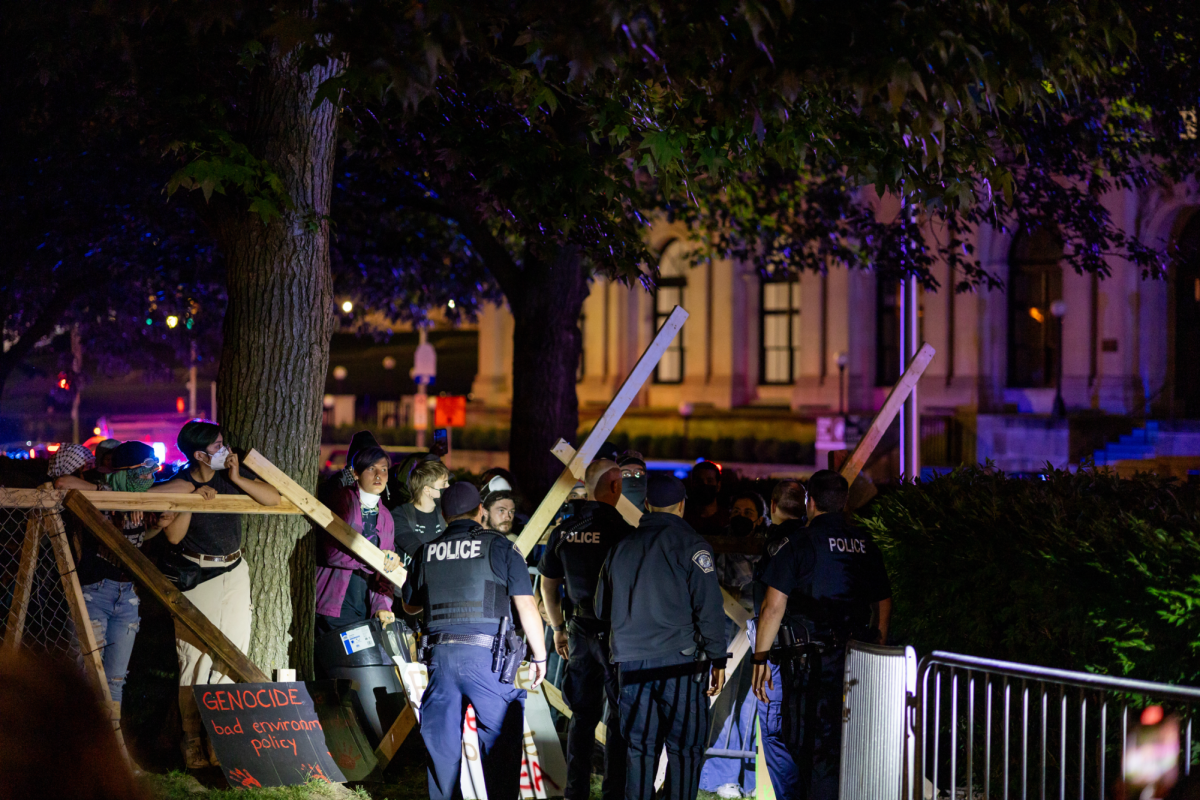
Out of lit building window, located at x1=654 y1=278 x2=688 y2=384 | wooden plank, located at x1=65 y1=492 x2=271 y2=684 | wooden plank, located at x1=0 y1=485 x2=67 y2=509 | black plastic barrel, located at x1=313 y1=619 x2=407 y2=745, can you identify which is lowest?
black plastic barrel, located at x1=313 y1=619 x2=407 y2=745

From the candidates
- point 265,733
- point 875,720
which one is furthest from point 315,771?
point 875,720

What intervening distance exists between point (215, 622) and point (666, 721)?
2.98 metres

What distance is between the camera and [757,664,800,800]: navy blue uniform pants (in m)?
5.98

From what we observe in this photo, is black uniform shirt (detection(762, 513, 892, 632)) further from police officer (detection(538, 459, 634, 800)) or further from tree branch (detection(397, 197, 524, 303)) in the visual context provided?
tree branch (detection(397, 197, 524, 303))

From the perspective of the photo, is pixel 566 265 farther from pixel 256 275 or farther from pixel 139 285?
pixel 139 285

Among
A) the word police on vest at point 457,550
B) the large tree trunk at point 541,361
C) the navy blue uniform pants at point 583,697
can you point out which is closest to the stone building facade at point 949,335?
the large tree trunk at point 541,361

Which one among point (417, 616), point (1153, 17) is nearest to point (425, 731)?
point (417, 616)

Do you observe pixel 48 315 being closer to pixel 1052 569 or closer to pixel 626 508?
pixel 626 508

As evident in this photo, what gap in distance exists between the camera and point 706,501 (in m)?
9.88

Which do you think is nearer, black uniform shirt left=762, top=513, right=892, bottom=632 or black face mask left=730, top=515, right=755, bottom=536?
black uniform shirt left=762, top=513, right=892, bottom=632

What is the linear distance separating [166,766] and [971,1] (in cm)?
→ 626

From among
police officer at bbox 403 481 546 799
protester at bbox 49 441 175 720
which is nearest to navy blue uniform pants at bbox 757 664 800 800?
police officer at bbox 403 481 546 799

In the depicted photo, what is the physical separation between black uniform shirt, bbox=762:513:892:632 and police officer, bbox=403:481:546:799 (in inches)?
51.1

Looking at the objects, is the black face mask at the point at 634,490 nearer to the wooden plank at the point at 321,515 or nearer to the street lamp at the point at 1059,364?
the wooden plank at the point at 321,515
